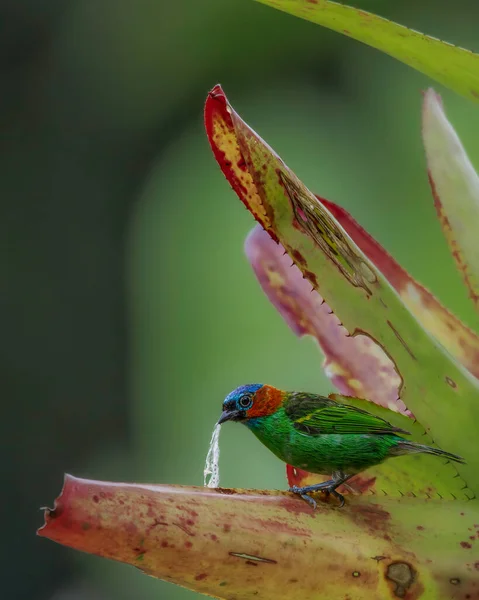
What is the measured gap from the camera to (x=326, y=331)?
619mm

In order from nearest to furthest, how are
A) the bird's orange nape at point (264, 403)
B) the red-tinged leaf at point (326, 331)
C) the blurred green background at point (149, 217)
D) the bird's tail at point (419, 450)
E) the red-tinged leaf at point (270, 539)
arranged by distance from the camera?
the red-tinged leaf at point (270, 539) → the bird's tail at point (419, 450) → the red-tinged leaf at point (326, 331) → the bird's orange nape at point (264, 403) → the blurred green background at point (149, 217)

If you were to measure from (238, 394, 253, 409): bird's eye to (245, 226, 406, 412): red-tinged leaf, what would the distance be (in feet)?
0.40

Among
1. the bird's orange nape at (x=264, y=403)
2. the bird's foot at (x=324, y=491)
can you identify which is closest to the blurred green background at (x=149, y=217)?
the bird's orange nape at (x=264, y=403)

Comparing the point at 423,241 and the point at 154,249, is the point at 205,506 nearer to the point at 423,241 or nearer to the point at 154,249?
the point at 423,241

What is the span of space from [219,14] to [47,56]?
1.81ft

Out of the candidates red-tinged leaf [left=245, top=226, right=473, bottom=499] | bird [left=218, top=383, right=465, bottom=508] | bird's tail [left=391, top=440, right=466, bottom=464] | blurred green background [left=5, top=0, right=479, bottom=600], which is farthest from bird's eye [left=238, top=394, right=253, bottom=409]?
blurred green background [left=5, top=0, right=479, bottom=600]

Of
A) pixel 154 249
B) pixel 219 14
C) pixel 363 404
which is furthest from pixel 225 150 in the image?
pixel 219 14

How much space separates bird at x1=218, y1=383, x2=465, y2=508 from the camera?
1.73ft

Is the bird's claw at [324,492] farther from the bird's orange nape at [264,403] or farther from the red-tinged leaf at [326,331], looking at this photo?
the bird's orange nape at [264,403]

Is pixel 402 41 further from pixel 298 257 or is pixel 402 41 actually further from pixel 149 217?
pixel 149 217

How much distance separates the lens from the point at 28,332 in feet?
7.36

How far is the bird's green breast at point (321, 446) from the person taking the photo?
22.0 inches

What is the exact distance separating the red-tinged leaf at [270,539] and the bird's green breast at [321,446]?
74 mm

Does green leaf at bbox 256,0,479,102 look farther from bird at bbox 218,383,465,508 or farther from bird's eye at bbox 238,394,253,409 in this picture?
bird's eye at bbox 238,394,253,409
